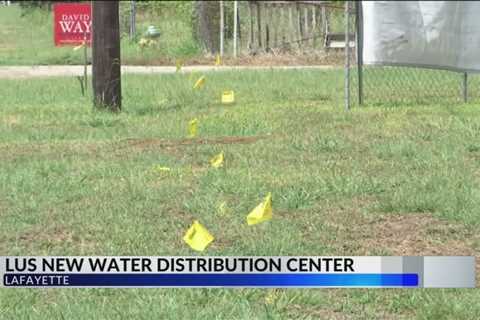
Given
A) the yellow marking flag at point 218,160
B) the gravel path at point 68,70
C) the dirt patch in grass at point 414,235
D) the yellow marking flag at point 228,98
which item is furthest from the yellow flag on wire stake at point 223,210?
the gravel path at point 68,70

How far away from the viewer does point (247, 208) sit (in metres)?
5.34

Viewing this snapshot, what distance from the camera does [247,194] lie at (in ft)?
18.6

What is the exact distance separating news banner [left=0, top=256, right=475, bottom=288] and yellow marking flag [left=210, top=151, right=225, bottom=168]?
9.42 ft

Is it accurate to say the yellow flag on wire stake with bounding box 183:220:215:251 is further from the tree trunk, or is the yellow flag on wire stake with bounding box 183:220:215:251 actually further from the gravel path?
the tree trunk

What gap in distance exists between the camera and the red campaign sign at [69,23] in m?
20.8

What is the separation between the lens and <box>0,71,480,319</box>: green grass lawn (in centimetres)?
371

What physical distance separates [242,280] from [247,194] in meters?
2.19

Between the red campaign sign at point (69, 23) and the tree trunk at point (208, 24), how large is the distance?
2.79 m

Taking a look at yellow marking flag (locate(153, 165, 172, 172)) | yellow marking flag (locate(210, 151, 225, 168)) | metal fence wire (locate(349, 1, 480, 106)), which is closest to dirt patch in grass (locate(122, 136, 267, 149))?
yellow marking flag (locate(210, 151, 225, 168))

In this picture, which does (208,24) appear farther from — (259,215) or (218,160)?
(259,215)

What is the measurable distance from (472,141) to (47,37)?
54.0ft

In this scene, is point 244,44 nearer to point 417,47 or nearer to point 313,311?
point 313,311

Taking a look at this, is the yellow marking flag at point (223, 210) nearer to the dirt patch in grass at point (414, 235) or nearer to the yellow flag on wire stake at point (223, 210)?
the yellow flag on wire stake at point (223, 210)

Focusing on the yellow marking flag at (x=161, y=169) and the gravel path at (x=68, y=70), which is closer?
the yellow marking flag at (x=161, y=169)
